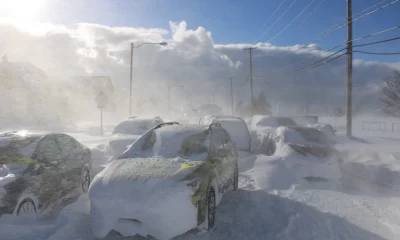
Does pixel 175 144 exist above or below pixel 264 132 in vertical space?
above

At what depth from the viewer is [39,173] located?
220 inches

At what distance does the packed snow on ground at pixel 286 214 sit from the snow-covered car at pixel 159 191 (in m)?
0.51

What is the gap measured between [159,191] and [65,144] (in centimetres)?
333

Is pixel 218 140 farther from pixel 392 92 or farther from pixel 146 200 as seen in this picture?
pixel 392 92

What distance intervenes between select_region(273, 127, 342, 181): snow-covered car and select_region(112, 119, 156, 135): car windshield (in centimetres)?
491

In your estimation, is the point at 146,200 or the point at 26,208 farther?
the point at 26,208

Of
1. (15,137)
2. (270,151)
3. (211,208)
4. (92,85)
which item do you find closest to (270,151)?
(270,151)

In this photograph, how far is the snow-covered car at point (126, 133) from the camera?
465 inches

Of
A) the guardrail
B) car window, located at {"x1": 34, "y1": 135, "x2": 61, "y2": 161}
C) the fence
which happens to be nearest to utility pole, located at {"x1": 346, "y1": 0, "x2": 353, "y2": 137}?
car window, located at {"x1": 34, "y1": 135, "x2": 61, "y2": 161}

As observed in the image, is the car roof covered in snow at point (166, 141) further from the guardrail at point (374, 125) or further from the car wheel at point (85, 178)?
the guardrail at point (374, 125)

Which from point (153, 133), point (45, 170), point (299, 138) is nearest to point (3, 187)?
point (45, 170)

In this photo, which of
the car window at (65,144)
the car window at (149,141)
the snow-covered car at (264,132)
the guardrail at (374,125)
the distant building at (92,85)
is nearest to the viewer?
the car window at (149,141)

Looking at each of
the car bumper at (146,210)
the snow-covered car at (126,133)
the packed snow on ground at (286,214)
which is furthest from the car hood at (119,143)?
the car bumper at (146,210)

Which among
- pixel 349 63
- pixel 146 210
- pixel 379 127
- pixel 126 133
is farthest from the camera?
pixel 379 127
